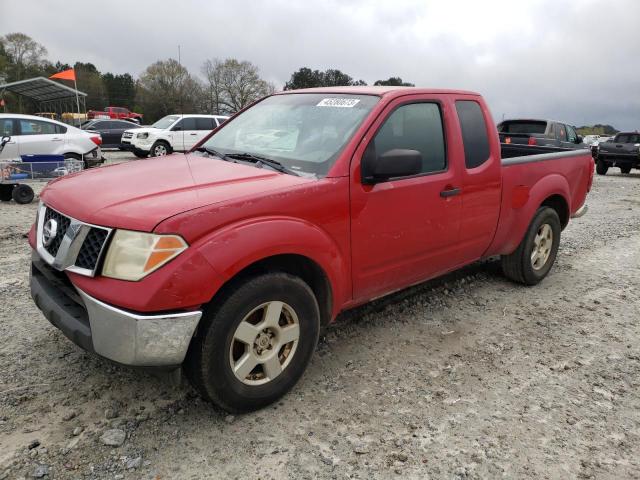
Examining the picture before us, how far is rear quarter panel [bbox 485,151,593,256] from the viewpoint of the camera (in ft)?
13.6

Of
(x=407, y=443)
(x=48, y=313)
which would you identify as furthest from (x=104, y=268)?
(x=407, y=443)

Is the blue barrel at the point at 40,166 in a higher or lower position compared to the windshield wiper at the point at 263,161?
lower

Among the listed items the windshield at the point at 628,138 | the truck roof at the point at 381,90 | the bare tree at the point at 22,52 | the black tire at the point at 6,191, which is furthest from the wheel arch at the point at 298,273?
the bare tree at the point at 22,52

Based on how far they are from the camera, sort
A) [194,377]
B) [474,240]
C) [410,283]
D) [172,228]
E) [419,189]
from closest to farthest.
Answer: [172,228], [194,377], [419,189], [410,283], [474,240]

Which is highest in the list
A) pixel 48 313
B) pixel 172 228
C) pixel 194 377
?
pixel 172 228

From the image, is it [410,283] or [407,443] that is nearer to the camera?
[407,443]

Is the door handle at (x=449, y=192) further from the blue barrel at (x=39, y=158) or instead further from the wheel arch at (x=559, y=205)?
the blue barrel at (x=39, y=158)

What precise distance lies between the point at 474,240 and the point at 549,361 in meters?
1.06

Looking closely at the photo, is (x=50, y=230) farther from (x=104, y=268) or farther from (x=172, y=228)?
(x=172, y=228)

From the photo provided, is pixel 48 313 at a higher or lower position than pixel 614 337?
higher

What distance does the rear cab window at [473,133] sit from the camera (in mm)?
3727

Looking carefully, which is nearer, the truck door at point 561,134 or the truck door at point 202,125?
the truck door at point 561,134

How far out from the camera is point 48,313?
2.58m

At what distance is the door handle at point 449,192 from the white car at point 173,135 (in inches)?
586
